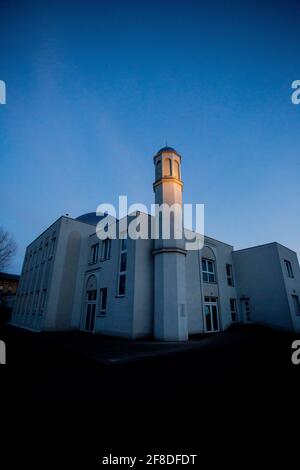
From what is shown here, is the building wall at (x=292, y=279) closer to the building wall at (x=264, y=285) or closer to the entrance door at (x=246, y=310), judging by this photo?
the building wall at (x=264, y=285)

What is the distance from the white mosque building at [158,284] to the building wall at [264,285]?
0.08 metres

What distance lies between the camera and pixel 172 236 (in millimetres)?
14312

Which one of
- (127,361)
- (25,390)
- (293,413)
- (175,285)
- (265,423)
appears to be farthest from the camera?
(175,285)

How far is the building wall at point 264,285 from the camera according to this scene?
61.1ft

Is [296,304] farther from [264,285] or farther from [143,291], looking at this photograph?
[143,291]

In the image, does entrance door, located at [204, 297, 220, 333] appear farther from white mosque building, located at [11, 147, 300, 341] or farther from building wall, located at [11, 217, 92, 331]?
building wall, located at [11, 217, 92, 331]

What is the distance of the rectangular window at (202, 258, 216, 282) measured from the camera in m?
19.3

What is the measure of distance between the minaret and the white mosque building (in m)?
0.06

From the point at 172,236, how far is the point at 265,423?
11.3 metres

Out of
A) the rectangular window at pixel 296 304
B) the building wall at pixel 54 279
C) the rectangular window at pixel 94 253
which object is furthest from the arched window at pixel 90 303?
the rectangular window at pixel 296 304

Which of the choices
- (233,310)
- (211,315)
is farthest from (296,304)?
(211,315)

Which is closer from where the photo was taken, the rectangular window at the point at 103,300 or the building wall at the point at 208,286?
the rectangular window at the point at 103,300
